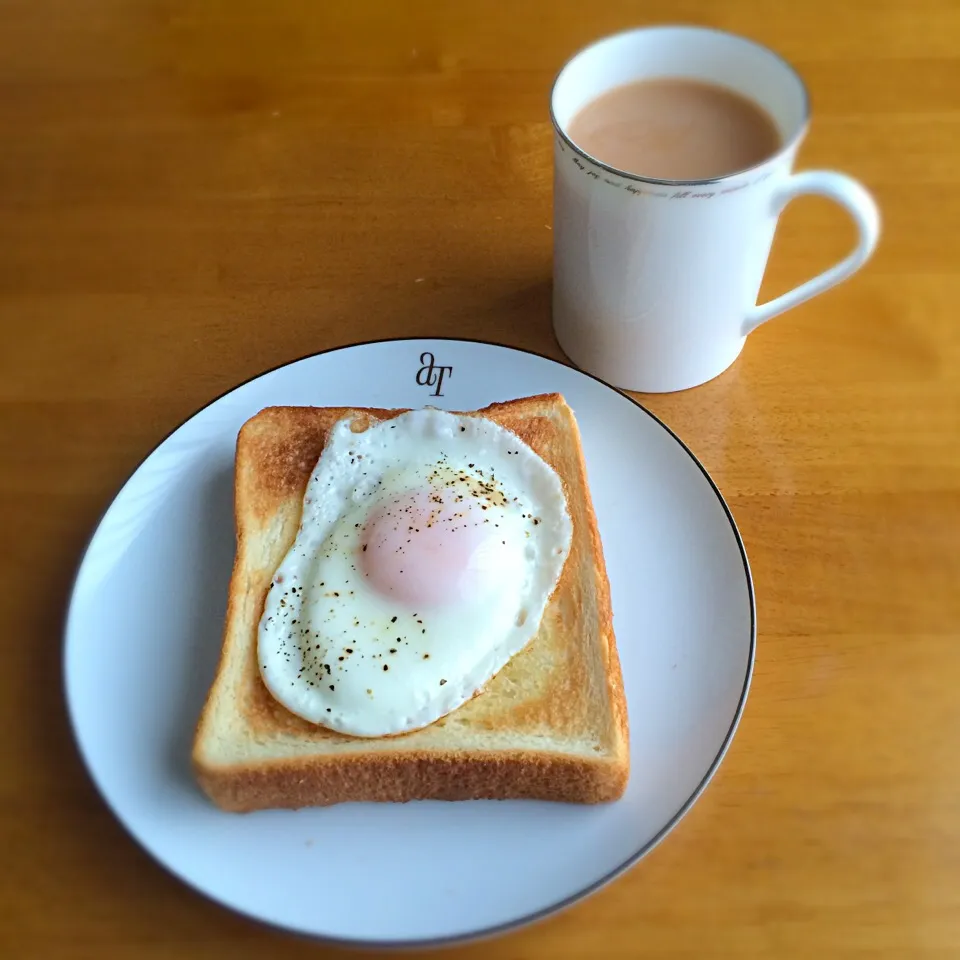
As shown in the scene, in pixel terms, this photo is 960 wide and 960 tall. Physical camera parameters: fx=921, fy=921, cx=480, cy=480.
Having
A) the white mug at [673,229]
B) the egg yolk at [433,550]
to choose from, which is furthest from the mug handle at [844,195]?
the egg yolk at [433,550]

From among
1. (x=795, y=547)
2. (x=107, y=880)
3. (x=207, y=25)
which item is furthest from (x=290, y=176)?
(x=107, y=880)

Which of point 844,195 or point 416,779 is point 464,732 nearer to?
point 416,779

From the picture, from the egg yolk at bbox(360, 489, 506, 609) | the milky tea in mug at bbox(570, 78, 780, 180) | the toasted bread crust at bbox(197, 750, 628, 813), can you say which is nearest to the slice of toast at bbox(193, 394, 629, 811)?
the toasted bread crust at bbox(197, 750, 628, 813)

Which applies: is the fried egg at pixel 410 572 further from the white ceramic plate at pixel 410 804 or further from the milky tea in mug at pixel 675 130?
the milky tea in mug at pixel 675 130

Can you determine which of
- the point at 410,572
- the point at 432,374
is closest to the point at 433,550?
the point at 410,572

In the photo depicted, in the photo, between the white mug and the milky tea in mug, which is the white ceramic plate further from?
the milky tea in mug
